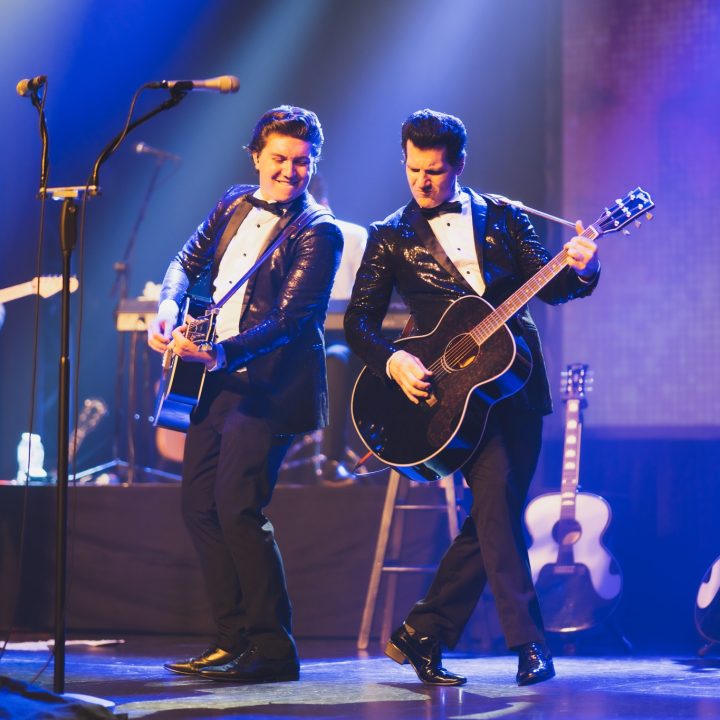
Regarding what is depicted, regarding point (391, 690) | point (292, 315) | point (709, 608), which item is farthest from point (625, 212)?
point (709, 608)

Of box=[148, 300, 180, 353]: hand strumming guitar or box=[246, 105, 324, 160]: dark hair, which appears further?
box=[246, 105, 324, 160]: dark hair

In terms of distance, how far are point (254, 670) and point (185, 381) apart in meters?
1.09

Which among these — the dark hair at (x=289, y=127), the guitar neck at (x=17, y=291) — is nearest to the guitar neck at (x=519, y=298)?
the dark hair at (x=289, y=127)

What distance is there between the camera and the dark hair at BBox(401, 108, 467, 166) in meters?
4.09

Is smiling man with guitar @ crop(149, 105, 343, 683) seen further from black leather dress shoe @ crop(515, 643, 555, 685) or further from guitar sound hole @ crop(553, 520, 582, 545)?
guitar sound hole @ crop(553, 520, 582, 545)

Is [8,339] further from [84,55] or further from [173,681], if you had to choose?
[173,681]

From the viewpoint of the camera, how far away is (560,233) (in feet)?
21.8

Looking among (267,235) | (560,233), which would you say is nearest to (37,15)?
(560,233)

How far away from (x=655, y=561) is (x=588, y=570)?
0.64 metres

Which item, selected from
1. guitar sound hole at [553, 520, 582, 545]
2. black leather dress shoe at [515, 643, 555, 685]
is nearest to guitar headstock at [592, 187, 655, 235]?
black leather dress shoe at [515, 643, 555, 685]

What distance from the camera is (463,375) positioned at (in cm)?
394

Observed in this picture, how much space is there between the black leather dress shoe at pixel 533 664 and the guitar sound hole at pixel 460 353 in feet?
3.20

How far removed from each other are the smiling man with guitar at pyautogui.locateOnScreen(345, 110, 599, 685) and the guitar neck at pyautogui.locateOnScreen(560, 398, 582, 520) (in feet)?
5.14

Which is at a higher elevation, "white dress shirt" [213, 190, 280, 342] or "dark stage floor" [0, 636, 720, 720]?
"white dress shirt" [213, 190, 280, 342]
